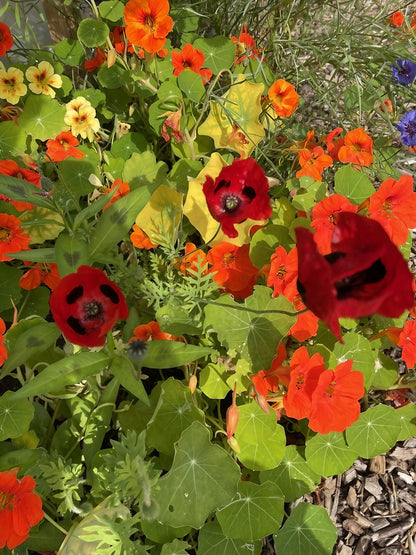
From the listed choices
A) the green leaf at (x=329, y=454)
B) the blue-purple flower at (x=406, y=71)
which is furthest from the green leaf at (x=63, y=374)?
the blue-purple flower at (x=406, y=71)

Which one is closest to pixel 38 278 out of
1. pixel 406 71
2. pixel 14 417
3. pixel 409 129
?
pixel 14 417

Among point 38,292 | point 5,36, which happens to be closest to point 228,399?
point 38,292

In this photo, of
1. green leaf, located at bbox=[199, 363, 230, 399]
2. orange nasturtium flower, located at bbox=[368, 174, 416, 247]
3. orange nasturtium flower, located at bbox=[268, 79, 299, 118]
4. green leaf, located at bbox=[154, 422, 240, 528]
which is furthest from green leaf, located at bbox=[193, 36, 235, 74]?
green leaf, located at bbox=[154, 422, 240, 528]

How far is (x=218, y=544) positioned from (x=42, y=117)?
1780mm

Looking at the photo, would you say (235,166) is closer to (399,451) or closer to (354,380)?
(354,380)

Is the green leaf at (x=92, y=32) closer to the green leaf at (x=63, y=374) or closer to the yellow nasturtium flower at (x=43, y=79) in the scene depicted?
the yellow nasturtium flower at (x=43, y=79)

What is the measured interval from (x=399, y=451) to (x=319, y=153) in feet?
3.93

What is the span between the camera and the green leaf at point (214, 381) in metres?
1.40

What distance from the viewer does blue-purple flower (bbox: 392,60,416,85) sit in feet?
5.96

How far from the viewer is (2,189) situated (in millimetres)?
1131

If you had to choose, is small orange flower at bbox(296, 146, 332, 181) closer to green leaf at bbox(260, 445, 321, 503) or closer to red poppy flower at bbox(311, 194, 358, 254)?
red poppy flower at bbox(311, 194, 358, 254)

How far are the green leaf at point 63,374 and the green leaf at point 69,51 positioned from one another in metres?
1.52

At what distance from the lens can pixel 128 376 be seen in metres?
1.06

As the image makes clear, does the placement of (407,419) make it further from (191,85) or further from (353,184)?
(191,85)
